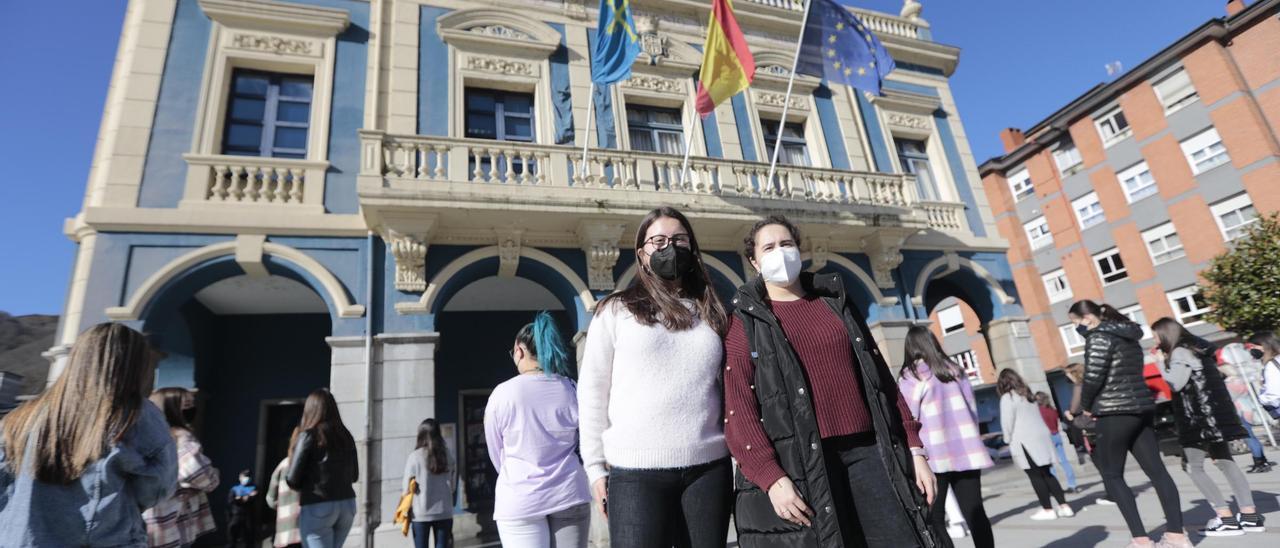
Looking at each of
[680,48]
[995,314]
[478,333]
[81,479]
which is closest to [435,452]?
[81,479]

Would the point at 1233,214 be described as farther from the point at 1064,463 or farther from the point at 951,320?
the point at 1064,463

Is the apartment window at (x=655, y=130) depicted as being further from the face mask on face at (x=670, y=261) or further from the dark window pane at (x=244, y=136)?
the face mask on face at (x=670, y=261)

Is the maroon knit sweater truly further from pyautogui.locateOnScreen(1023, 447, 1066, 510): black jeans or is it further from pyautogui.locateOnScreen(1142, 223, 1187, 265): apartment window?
pyautogui.locateOnScreen(1142, 223, 1187, 265): apartment window

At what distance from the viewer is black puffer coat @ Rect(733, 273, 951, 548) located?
1976mm

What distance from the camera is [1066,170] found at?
88.0ft

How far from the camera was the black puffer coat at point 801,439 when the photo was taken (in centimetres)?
198

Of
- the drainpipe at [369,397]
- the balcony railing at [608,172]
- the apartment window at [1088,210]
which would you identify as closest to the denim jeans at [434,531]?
the drainpipe at [369,397]

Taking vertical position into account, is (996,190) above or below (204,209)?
above

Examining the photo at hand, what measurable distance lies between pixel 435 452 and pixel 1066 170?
103 feet

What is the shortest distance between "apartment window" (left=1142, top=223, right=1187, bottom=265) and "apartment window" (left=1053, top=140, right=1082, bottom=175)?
4597 millimetres

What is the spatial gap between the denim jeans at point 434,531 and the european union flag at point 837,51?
8.99 metres

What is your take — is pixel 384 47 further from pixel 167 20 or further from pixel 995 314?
pixel 995 314

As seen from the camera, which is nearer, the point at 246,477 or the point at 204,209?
the point at 204,209

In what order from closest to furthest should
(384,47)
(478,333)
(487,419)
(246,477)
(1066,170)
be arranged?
(487,419) < (246,477) < (384,47) < (478,333) < (1066,170)
